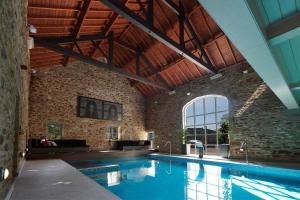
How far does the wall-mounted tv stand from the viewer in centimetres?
1098

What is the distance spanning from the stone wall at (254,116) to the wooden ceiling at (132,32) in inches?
31.0

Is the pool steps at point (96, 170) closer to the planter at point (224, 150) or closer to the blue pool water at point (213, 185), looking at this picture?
the blue pool water at point (213, 185)

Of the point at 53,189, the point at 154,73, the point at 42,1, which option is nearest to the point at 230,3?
the point at 53,189

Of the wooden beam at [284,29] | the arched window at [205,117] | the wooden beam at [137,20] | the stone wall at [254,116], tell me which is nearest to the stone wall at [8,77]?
the wooden beam at [137,20]

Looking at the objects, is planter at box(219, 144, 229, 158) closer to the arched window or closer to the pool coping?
the arched window

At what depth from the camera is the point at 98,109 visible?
37.9 feet

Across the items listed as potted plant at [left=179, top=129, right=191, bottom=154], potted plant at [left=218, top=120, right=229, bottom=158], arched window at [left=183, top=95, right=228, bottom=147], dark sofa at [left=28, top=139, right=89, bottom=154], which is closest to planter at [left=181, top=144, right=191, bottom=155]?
potted plant at [left=179, top=129, right=191, bottom=154]

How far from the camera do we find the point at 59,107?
405 inches

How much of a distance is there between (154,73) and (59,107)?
5237 mm

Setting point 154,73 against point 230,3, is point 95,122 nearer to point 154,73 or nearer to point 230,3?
point 154,73

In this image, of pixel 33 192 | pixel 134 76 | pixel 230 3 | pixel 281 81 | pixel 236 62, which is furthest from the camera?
pixel 134 76

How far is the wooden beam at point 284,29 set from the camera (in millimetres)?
2307

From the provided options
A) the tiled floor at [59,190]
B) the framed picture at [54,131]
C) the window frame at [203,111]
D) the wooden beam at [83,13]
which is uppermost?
the wooden beam at [83,13]

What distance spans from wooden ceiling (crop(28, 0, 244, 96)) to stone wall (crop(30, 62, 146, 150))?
0.77 meters
